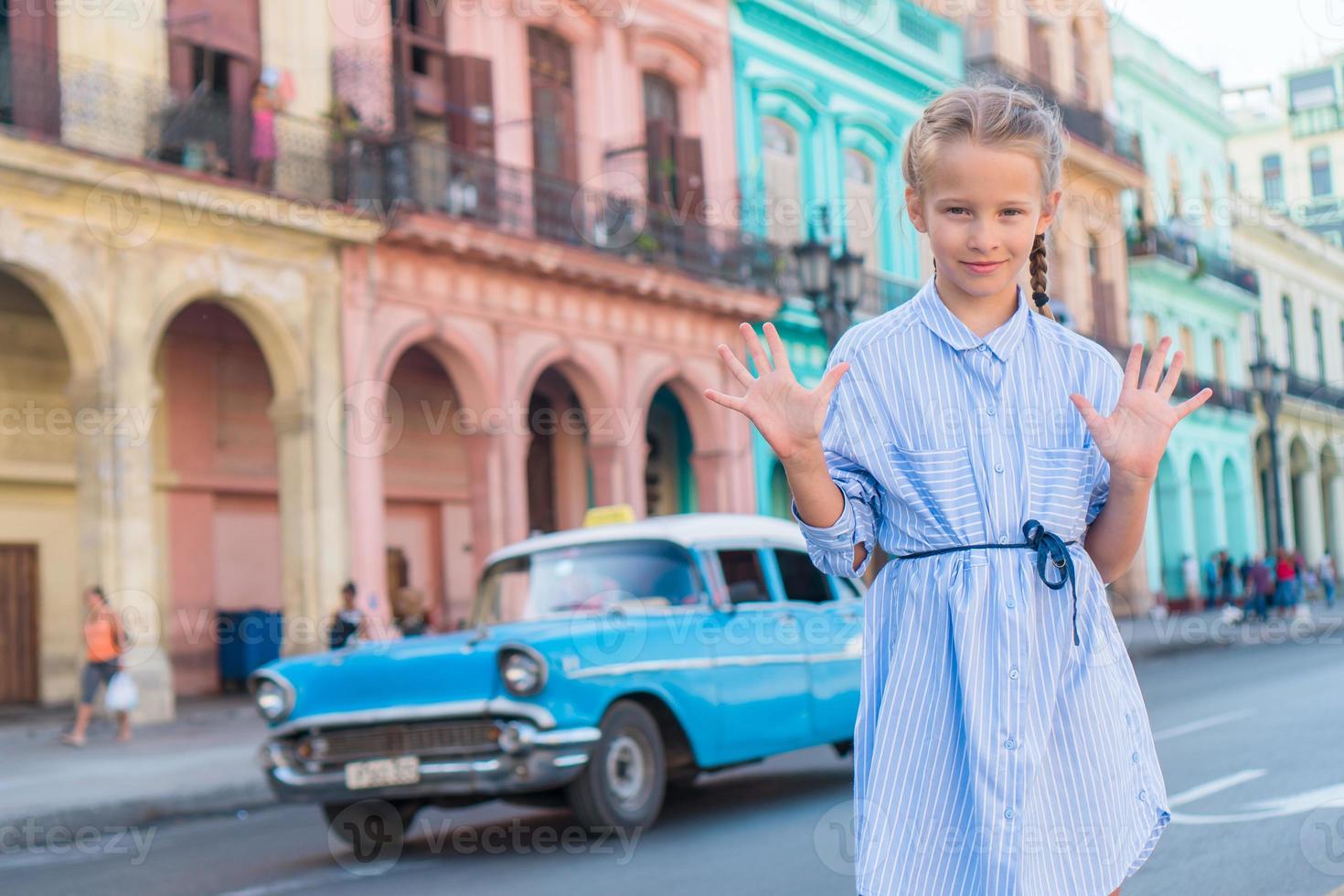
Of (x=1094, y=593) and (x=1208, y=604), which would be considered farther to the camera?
(x=1208, y=604)

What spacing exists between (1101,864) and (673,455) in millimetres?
24040

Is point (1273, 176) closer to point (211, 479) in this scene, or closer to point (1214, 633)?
point (1214, 633)

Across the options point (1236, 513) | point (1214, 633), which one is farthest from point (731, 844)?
point (1236, 513)

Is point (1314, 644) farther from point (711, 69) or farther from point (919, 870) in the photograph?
point (919, 870)

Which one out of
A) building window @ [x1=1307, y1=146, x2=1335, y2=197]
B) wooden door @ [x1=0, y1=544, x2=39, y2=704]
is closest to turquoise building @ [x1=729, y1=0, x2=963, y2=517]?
wooden door @ [x1=0, y1=544, x2=39, y2=704]

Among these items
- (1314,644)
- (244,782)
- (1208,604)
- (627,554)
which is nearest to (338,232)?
(244,782)

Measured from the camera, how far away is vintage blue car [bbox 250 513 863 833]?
7.83 m

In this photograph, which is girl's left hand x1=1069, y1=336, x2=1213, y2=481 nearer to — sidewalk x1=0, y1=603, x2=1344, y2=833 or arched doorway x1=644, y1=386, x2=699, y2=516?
sidewalk x1=0, y1=603, x2=1344, y2=833

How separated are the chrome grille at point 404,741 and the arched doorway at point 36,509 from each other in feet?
38.3

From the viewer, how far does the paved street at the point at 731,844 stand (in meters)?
6.17

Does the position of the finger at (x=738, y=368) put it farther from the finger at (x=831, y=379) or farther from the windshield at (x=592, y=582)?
the windshield at (x=592, y=582)

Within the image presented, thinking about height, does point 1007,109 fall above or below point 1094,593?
above

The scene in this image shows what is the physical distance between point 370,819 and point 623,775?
56.0 inches

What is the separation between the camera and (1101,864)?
2.47 m
